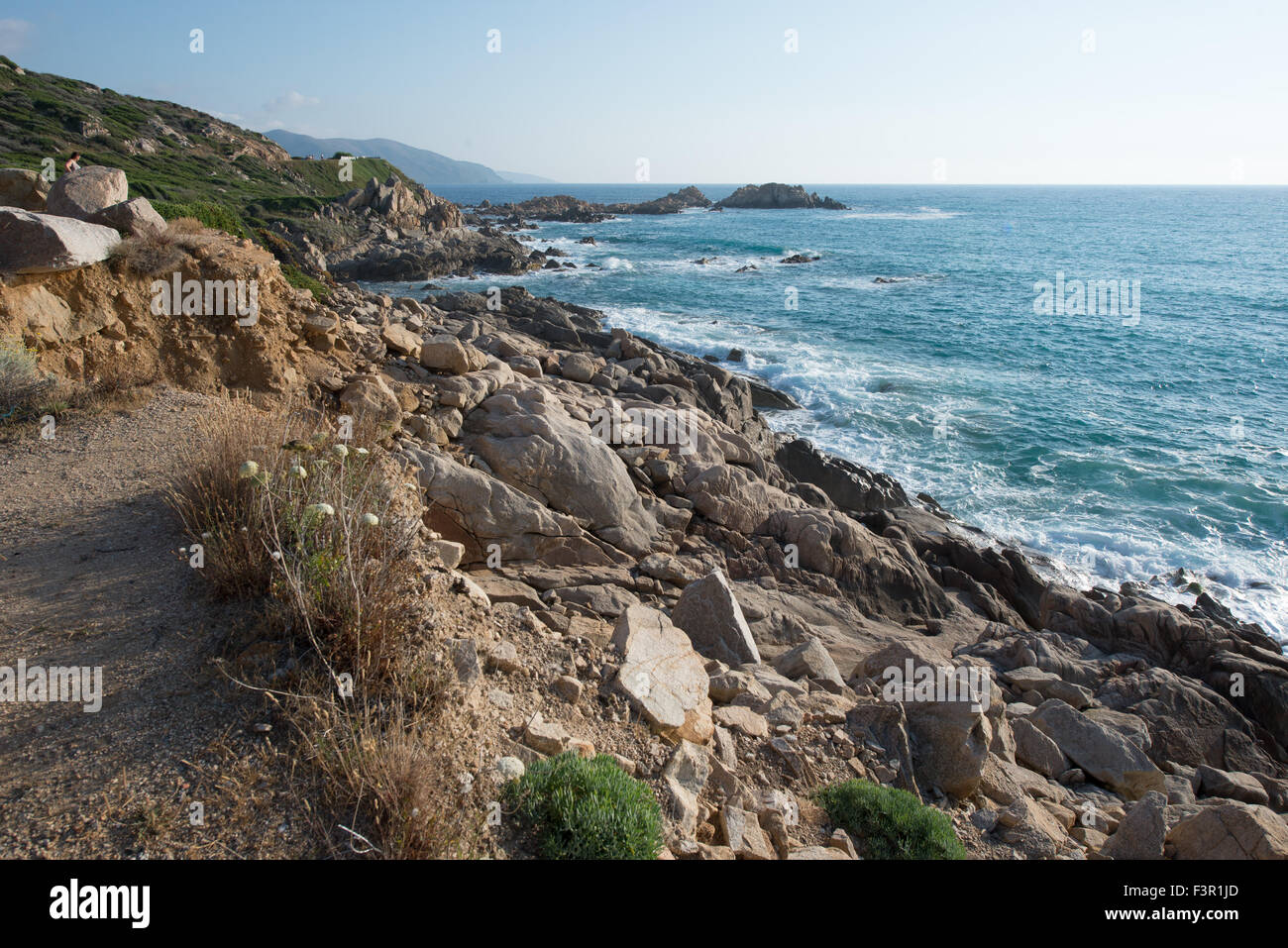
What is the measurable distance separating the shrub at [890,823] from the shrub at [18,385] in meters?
8.82

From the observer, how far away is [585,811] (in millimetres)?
3865

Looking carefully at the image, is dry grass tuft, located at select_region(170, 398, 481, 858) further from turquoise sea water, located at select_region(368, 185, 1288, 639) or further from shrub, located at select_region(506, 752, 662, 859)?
turquoise sea water, located at select_region(368, 185, 1288, 639)

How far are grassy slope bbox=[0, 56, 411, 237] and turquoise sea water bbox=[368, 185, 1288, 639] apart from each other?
1796 centimetres

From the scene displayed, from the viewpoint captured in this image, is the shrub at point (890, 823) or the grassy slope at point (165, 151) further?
the grassy slope at point (165, 151)

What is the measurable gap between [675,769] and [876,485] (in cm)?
1229

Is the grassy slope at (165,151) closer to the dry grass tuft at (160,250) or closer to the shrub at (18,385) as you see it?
the dry grass tuft at (160,250)

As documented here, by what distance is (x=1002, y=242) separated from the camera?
69.1 m

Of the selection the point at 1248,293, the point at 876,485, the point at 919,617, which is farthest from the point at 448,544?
the point at 1248,293

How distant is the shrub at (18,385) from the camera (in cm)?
752

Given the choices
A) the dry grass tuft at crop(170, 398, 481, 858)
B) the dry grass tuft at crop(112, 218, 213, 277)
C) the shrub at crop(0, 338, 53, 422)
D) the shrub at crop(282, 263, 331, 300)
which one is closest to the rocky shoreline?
the dry grass tuft at crop(112, 218, 213, 277)

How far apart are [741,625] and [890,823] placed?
280 cm

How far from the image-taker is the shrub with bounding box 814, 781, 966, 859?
197 inches

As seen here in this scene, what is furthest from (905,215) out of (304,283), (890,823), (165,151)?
(890,823)

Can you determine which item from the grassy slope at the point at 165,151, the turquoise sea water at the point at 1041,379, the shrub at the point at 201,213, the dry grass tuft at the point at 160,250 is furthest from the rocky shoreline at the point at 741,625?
the grassy slope at the point at 165,151
